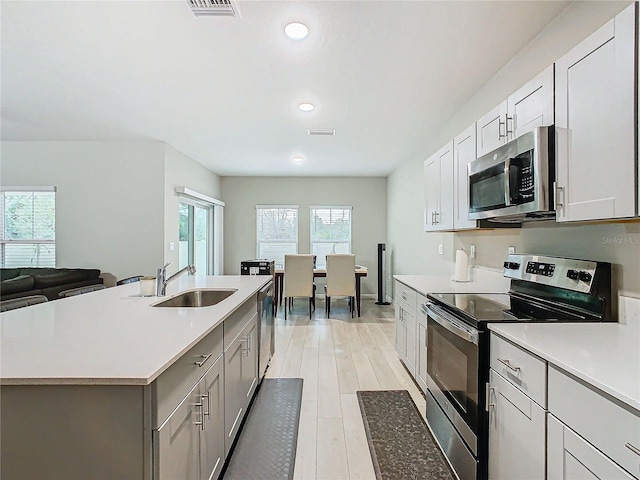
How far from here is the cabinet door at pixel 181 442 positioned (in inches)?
43.4

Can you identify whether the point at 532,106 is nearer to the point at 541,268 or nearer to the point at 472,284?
the point at 541,268

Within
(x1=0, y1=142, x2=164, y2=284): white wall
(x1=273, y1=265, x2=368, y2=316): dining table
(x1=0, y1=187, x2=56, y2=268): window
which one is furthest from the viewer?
(x1=273, y1=265, x2=368, y2=316): dining table

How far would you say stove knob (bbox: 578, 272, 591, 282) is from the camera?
1.65m

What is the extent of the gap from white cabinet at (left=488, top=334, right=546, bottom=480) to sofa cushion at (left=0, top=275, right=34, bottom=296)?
4376mm

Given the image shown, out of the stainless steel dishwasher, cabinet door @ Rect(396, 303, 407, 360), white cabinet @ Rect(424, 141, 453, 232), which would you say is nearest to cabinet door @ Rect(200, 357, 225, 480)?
the stainless steel dishwasher

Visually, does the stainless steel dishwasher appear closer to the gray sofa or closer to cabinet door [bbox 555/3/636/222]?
cabinet door [bbox 555/3/636/222]

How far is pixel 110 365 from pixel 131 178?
178 inches

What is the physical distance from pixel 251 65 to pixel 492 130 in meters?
1.78

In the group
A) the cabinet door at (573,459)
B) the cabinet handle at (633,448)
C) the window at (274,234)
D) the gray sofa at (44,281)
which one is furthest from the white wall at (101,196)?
the cabinet handle at (633,448)

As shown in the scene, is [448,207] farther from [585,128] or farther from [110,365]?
[110,365]

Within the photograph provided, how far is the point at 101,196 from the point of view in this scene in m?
5.04

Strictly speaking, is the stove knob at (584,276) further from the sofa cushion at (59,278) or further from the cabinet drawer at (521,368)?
the sofa cushion at (59,278)

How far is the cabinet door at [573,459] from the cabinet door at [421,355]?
1462mm

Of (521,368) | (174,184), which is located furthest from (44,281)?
(521,368)
